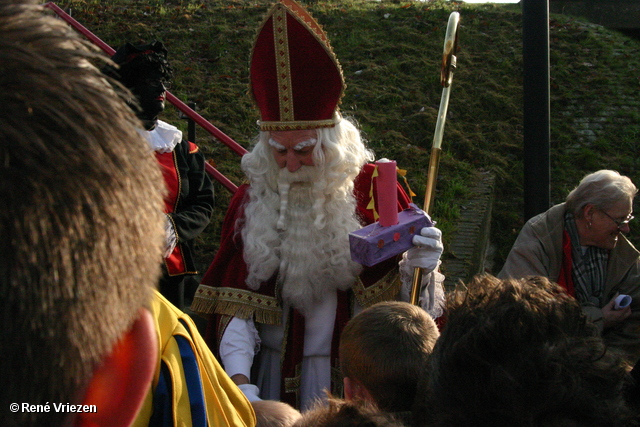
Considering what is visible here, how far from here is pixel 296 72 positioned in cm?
298

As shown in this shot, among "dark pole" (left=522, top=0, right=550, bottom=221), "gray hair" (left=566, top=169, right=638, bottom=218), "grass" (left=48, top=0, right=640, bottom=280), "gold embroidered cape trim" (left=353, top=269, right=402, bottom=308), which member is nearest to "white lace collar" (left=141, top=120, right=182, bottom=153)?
"gold embroidered cape trim" (left=353, top=269, right=402, bottom=308)

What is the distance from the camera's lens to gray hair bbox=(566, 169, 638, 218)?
3301 mm

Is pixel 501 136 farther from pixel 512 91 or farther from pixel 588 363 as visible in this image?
pixel 588 363

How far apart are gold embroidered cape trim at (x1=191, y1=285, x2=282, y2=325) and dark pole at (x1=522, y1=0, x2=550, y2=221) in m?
1.95

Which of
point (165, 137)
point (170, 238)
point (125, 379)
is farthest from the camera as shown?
point (165, 137)

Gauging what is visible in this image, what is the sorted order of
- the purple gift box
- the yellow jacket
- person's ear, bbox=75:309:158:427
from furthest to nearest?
the purple gift box → the yellow jacket → person's ear, bbox=75:309:158:427

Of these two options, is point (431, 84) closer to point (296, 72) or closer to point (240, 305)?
point (296, 72)

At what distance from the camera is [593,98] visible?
8008 millimetres

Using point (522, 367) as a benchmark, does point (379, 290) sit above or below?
below

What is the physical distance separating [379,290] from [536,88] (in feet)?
6.02

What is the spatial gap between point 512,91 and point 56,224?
7.91 meters

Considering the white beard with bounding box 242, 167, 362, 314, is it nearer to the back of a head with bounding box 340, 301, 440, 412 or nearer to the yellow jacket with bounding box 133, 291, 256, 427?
the back of a head with bounding box 340, 301, 440, 412

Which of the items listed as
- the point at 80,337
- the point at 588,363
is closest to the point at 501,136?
the point at 588,363

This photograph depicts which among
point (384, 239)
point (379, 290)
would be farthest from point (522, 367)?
point (379, 290)
